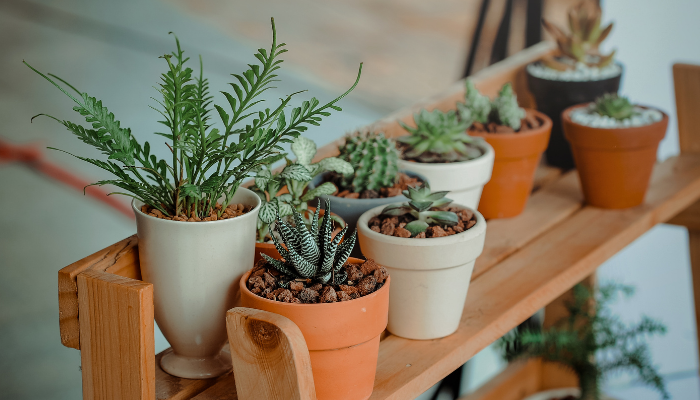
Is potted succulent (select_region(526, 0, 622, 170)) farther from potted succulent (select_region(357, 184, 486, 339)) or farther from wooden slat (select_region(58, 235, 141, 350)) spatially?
wooden slat (select_region(58, 235, 141, 350))

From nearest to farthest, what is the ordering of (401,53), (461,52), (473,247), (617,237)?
(473,247) → (617,237) → (401,53) → (461,52)

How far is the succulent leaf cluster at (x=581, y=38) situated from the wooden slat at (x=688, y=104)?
19 centimetres

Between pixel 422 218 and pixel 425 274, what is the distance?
67 millimetres

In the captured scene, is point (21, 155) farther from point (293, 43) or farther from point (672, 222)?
point (672, 222)

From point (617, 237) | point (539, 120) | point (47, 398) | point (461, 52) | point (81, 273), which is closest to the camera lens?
point (81, 273)

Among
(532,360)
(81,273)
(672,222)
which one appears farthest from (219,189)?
(532,360)

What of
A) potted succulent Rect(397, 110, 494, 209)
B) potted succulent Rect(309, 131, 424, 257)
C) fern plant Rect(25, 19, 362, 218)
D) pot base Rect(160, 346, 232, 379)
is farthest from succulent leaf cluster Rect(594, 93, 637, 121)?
pot base Rect(160, 346, 232, 379)

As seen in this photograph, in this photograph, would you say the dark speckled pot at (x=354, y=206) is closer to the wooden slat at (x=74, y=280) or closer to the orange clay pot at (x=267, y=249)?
the orange clay pot at (x=267, y=249)

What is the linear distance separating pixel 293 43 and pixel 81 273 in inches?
34.4

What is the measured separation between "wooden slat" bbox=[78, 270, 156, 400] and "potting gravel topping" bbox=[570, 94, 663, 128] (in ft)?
2.88

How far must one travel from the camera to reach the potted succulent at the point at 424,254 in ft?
2.43

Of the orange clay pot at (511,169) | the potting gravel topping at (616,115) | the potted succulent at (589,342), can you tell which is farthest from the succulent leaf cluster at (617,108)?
the potted succulent at (589,342)

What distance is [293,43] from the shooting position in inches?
55.1

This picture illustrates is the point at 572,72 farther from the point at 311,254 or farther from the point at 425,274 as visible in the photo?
the point at 311,254
